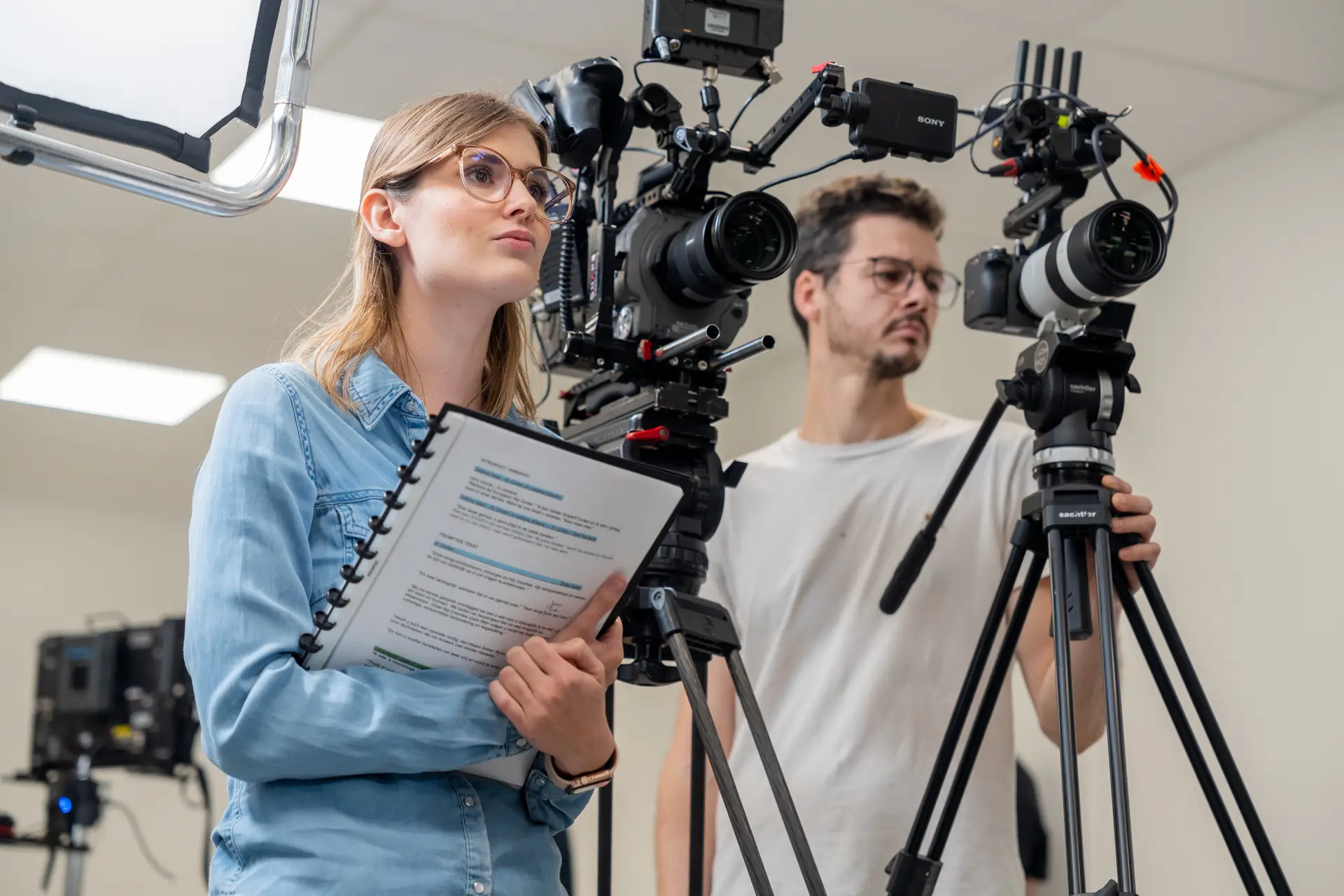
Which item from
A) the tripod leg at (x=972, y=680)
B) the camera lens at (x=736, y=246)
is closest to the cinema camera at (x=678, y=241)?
the camera lens at (x=736, y=246)

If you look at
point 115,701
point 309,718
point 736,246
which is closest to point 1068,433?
point 736,246

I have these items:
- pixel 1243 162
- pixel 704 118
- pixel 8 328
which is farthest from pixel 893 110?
pixel 8 328

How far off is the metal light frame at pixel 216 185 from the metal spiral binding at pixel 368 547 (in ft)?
0.59

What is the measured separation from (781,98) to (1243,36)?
3.21ft

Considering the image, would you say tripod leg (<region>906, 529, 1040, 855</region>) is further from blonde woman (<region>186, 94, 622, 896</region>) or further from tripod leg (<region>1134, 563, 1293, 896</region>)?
blonde woman (<region>186, 94, 622, 896</region>)

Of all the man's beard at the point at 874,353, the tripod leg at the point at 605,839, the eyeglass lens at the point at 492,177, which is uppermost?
the eyeglass lens at the point at 492,177

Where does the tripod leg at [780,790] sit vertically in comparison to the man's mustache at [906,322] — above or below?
below

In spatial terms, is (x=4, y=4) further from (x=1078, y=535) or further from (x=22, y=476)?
(x=22, y=476)

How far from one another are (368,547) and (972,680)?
86 cm

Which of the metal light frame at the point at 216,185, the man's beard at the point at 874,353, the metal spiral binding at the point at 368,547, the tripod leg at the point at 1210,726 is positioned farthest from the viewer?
the man's beard at the point at 874,353

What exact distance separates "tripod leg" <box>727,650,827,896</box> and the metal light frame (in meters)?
0.63

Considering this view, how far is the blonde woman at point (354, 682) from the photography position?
2.89ft

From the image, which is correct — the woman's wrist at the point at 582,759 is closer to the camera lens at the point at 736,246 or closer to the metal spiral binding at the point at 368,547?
the metal spiral binding at the point at 368,547

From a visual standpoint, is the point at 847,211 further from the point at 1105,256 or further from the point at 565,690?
the point at 565,690
